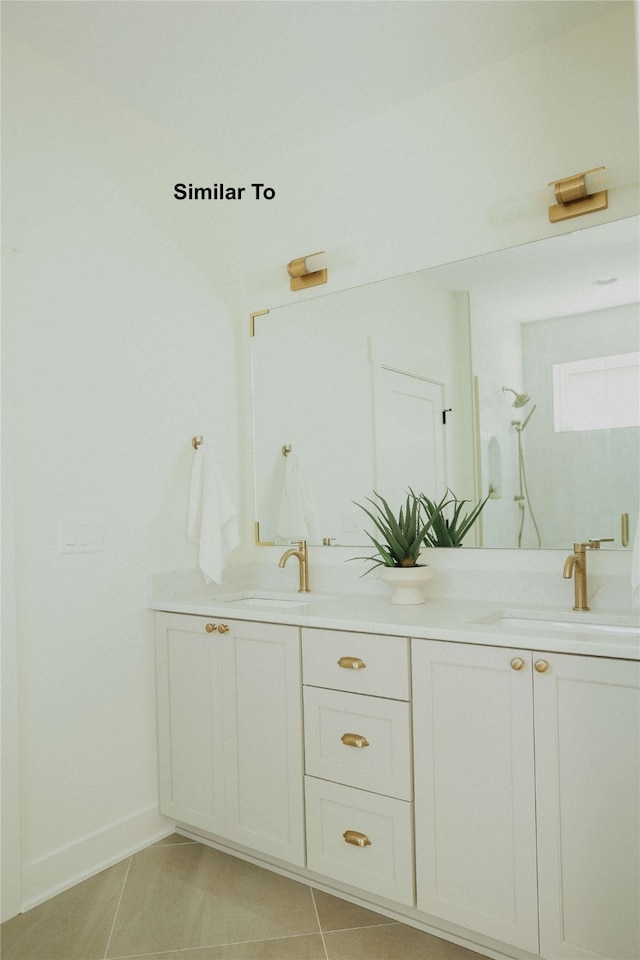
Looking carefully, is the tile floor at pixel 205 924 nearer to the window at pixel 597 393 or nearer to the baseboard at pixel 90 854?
the baseboard at pixel 90 854

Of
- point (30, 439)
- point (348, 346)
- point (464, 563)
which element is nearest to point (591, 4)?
point (348, 346)

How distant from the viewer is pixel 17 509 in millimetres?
1922

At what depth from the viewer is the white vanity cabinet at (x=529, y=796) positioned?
1.41m

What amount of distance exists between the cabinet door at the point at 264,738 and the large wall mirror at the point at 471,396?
62cm

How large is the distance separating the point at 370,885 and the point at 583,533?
1156 mm

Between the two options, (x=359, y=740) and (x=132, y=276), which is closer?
(x=359, y=740)

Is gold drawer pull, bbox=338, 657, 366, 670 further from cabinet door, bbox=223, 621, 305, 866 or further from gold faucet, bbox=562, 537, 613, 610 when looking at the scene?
gold faucet, bbox=562, 537, 613, 610

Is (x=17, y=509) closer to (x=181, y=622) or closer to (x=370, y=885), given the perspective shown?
(x=181, y=622)

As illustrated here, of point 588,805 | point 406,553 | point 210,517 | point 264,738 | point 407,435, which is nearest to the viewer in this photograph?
point 588,805

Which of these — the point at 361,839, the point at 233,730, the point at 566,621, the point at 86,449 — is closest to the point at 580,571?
the point at 566,621

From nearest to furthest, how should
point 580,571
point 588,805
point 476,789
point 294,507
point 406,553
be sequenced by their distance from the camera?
point 588,805, point 476,789, point 580,571, point 406,553, point 294,507

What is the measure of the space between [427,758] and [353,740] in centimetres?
22

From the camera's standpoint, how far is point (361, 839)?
1.78 meters

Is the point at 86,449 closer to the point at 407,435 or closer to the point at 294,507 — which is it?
the point at 294,507
